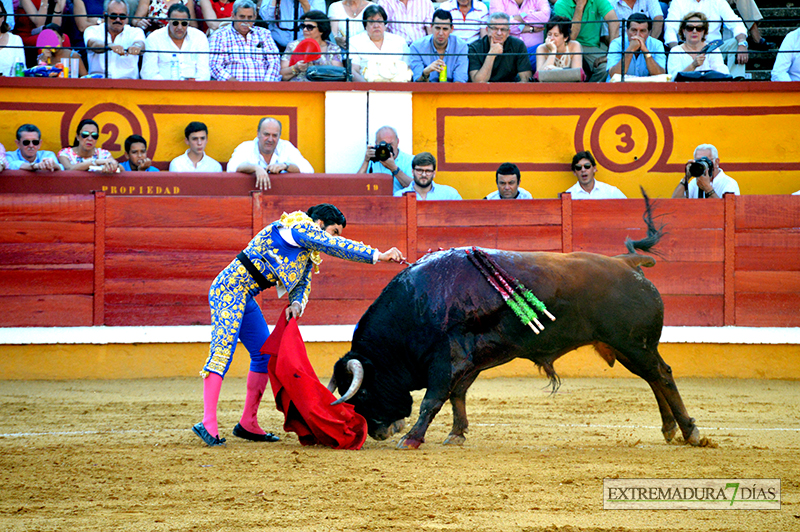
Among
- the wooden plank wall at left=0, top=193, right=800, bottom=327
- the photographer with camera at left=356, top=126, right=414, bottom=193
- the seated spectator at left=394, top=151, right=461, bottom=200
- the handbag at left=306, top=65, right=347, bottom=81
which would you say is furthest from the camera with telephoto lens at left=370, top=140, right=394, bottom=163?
the handbag at left=306, top=65, right=347, bottom=81

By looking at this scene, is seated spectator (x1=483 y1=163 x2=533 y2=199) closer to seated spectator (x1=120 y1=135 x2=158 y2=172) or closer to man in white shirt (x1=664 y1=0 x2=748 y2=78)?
man in white shirt (x1=664 y1=0 x2=748 y2=78)

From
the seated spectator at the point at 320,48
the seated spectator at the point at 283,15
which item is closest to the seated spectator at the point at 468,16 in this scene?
the seated spectator at the point at 320,48

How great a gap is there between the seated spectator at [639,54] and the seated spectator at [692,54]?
4.4 inches

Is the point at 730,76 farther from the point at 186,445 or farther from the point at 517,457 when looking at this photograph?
the point at 186,445

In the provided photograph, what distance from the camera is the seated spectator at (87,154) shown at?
607 centimetres

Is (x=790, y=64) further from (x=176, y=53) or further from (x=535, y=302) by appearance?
(x=176, y=53)

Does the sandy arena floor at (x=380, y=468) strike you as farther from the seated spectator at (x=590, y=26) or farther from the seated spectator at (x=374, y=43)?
the seated spectator at (x=590, y=26)

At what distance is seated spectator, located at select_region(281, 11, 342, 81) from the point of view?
680cm

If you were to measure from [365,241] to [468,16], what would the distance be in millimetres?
2546

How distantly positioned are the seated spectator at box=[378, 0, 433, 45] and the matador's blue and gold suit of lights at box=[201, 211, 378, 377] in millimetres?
4068

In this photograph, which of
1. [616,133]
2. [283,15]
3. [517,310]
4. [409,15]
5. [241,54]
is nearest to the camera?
[517,310]

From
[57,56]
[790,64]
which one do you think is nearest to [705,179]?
[790,64]

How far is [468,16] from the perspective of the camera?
748cm

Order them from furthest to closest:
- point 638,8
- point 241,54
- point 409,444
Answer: point 638,8
point 241,54
point 409,444
